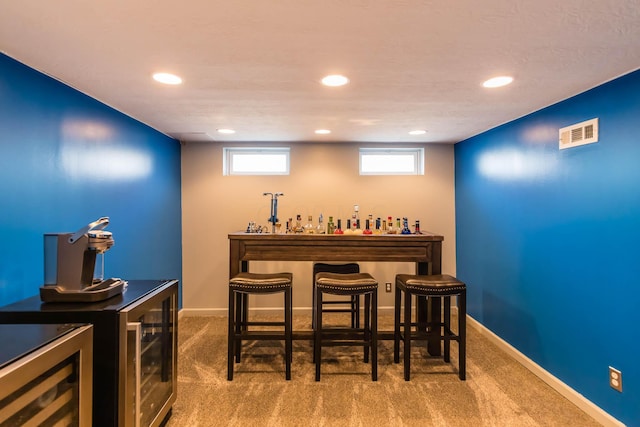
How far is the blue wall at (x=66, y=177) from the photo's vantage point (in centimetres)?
180

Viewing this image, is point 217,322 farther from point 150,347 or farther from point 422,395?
point 422,395

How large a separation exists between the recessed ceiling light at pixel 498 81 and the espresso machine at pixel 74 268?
241 centimetres

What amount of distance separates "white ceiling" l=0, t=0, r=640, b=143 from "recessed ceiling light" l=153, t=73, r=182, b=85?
58 millimetres

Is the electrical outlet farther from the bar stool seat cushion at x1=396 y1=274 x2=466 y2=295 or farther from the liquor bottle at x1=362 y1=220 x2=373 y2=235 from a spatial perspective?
the liquor bottle at x1=362 y1=220 x2=373 y2=235

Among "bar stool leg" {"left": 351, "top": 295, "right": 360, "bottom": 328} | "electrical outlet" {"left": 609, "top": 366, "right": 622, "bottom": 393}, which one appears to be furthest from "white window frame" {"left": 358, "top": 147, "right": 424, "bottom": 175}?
"electrical outlet" {"left": 609, "top": 366, "right": 622, "bottom": 393}

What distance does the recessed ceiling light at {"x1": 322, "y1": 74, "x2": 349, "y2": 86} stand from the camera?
205cm

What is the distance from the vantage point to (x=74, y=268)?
1671 mm

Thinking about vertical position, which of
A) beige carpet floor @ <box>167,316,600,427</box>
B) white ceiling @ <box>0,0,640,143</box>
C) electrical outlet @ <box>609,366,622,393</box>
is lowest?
beige carpet floor @ <box>167,316,600,427</box>

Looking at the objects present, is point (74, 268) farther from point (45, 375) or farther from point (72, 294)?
point (45, 375)

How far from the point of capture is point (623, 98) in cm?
200

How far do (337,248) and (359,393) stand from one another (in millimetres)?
1164

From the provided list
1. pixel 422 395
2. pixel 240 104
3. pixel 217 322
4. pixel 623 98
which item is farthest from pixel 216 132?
pixel 623 98

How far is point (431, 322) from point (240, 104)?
2.47m

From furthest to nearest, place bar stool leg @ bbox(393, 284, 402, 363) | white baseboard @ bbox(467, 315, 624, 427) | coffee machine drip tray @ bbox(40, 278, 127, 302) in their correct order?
bar stool leg @ bbox(393, 284, 402, 363), white baseboard @ bbox(467, 315, 624, 427), coffee machine drip tray @ bbox(40, 278, 127, 302)
